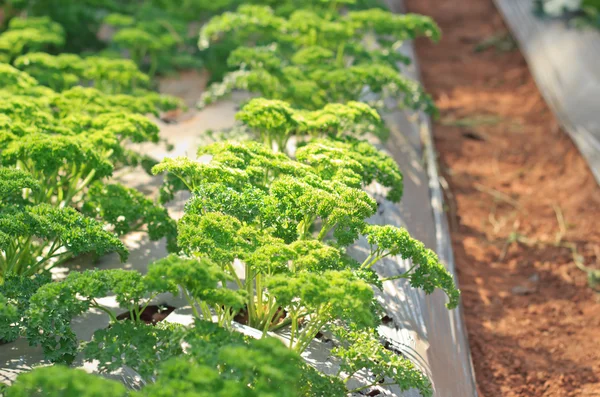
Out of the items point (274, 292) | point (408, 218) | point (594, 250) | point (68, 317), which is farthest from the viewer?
point (594, 250)

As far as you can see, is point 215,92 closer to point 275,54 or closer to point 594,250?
point 275,54

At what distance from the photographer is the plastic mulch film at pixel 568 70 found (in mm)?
7852

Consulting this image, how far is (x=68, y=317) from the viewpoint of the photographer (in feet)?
11.9

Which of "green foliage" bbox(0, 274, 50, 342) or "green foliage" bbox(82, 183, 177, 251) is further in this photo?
"green foliage" bbox(82, 183, 177, 251)

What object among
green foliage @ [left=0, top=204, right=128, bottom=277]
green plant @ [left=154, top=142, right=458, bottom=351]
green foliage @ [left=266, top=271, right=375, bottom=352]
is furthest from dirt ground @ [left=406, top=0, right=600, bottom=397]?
green foliage @ [left=0, top=204, right=128, bottom=277]

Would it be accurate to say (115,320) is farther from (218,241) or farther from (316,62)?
(316,62)

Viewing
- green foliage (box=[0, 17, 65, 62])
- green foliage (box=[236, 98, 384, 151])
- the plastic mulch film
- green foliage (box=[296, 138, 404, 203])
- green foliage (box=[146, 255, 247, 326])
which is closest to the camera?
green foliage (box=[146, 255, 247, 326])

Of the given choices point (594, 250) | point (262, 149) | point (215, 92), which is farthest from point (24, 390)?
point (594, 250)

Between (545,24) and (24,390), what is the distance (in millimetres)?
8987

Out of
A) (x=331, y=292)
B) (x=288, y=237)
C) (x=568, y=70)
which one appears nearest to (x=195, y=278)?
(x=331, y=292)

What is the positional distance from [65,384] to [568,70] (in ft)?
24.7

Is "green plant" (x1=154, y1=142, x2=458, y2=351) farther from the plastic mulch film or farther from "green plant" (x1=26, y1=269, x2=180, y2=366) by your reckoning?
the plastic mulch film

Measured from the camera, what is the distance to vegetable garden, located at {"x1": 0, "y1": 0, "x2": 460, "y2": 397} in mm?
3279

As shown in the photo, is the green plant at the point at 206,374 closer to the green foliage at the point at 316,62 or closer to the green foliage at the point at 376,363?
the green foliage at the point at 376,363
